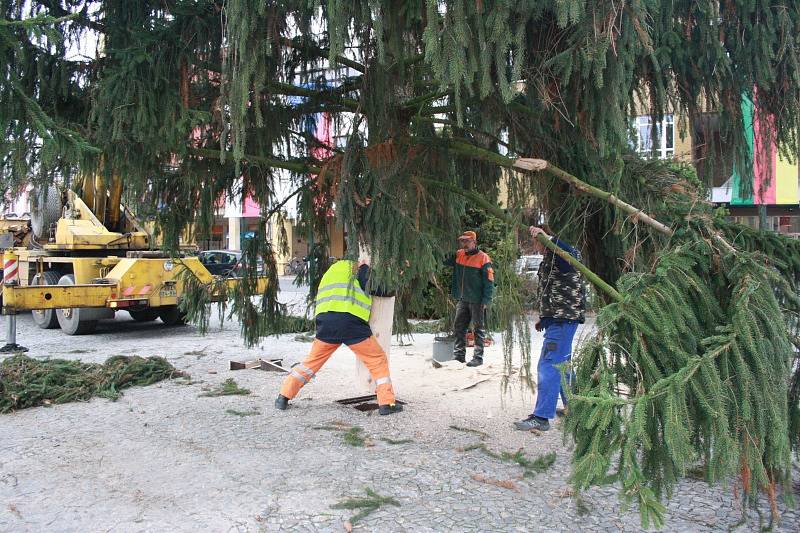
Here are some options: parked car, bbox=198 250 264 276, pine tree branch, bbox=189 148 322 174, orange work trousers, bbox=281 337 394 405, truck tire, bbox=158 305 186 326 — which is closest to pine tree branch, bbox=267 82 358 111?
pine tree branch, bbox=189 148 322 174

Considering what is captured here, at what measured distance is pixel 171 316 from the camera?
13141mm

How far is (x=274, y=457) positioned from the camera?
4.51 metres

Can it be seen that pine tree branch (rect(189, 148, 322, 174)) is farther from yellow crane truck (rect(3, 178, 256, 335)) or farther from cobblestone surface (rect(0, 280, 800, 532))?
yellow crane truck (rect(3, 178, 256, 335))

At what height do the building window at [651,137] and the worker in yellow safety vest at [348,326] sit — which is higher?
the building window at [651,137]

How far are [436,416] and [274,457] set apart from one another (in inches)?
65.5

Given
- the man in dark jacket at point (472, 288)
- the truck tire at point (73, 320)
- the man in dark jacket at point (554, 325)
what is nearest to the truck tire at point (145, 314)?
the truck tire at point (73, 320)

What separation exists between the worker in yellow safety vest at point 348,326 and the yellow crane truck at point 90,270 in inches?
206

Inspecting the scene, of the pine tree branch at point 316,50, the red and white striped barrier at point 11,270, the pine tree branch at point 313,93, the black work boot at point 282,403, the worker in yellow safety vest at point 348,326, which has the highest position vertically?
the pine tree branch at point 316,50

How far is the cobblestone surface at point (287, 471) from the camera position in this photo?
3.48 m

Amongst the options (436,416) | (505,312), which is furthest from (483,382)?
(505,312)

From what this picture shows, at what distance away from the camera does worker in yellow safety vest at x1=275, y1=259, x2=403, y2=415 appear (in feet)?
18.1

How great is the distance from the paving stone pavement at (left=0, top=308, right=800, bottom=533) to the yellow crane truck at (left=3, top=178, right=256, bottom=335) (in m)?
5.00

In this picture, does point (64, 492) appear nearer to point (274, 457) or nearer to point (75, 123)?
point (274, 457)

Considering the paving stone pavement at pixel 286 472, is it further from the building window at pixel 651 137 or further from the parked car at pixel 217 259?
the parked car at pixel 217 259
